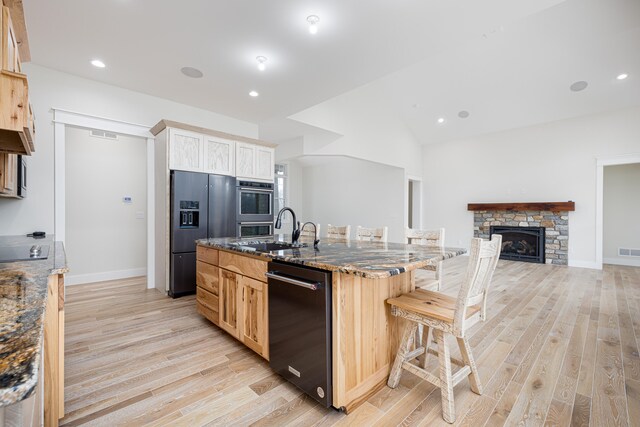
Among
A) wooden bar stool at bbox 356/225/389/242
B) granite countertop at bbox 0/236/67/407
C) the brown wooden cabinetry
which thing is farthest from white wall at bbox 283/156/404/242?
granite countertop at bbox 0/236/67/407

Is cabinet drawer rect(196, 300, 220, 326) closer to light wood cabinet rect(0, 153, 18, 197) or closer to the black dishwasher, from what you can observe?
the black dishwasher

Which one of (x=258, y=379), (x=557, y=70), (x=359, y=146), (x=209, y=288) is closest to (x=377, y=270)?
(x=258, y=379)

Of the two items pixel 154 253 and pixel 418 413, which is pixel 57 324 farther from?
pixel 154 253

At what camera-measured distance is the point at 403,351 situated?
1.85 meters

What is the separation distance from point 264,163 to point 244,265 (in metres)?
2.79

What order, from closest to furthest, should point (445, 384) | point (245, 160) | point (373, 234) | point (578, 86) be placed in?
point (445, 384)
point (373, 234)
point (245, 160)
point (578, 86)

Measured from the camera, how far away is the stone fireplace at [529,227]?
6180mm

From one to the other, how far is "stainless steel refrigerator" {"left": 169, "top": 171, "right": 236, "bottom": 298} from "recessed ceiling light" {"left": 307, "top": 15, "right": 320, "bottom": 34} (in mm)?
2417

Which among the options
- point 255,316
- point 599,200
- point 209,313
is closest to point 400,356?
point 255,316

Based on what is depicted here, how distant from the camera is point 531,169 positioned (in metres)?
6.59

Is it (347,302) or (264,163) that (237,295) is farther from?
(264,163)

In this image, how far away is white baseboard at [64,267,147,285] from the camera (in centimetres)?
443

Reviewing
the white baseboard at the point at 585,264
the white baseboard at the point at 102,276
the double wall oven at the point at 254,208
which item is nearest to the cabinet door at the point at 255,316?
the double wall oven at the point at 254,208

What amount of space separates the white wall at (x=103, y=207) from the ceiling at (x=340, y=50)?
61.1 inches
